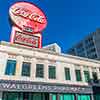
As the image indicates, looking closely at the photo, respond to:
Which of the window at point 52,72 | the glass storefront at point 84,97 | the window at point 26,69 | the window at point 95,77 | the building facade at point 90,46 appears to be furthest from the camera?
the building facade at point 90,46

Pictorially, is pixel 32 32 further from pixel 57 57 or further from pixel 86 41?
pixel 86 41

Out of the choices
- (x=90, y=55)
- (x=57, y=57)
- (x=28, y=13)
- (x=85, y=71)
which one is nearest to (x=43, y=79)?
(x=57, y=57)

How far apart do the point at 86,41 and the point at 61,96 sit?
60116 millimetres

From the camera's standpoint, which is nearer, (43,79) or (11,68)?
(11,68)

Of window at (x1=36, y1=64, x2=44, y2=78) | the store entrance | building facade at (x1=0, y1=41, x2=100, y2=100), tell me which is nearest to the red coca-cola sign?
building facade at (x1=0, y1=41, x2=100, y2=100)

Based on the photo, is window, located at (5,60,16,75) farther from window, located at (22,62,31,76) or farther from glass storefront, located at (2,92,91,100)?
glass storefront, located at (2,92,91,100)

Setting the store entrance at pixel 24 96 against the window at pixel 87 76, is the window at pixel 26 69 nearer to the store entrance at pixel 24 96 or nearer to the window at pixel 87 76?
the store entrance at pixel 24 96

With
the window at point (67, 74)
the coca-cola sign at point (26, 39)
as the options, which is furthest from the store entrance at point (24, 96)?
the coca-cola sign at point (26, 39)

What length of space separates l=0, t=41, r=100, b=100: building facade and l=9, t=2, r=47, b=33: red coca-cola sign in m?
3.67

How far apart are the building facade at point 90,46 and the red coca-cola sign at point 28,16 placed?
49.3 m

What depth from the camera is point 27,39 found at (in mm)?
21938

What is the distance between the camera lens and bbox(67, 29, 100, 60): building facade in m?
70.5

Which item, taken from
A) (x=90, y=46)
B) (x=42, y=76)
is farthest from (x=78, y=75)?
(x=90, y=46)

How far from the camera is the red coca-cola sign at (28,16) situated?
21781 mm
